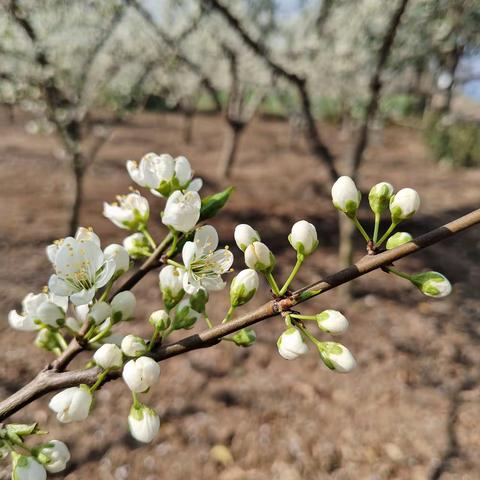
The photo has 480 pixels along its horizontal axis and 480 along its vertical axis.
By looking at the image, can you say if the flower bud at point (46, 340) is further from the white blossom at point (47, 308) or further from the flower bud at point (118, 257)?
the flower bud at point (118, 257)

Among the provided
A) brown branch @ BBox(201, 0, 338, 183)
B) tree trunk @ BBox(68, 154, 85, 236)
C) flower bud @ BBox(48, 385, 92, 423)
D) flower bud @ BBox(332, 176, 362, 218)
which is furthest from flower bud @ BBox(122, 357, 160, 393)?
tree trunk @ BBox(68, 154, 85, 236)

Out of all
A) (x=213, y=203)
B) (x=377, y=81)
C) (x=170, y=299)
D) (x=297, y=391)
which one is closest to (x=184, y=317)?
(x=170, y=299)

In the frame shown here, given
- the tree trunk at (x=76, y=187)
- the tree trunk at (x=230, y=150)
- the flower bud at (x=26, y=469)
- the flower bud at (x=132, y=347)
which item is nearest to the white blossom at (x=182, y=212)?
the flower bud at (x=132, y=347)

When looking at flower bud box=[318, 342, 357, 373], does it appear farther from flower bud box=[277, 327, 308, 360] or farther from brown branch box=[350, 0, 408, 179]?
brown branch box=[350, 0, 408, 179]

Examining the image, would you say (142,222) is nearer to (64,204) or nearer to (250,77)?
(64,204)

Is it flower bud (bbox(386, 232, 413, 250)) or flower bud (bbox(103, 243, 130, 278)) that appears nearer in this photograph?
flower bud (bbox(386, 232, 413, 250))

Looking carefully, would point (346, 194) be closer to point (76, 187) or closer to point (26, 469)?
point (26, 469)
